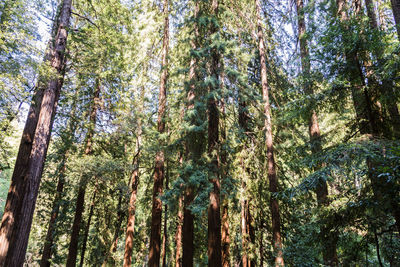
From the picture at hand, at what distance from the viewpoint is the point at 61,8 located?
9.16 metres

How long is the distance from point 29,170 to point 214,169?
226 inches

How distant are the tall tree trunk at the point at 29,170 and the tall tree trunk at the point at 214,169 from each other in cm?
520

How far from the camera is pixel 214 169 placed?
27.2ft

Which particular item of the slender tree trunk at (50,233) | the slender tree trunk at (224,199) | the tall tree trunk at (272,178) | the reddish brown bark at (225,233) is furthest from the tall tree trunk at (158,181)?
the slender tree trunk at (50,233)

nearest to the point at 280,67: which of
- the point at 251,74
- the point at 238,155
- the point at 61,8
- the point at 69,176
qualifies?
the point at 251,74

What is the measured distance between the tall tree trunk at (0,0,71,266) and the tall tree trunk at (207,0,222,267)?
205 inches

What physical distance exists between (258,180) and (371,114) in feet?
17.7

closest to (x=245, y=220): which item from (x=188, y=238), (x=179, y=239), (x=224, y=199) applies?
(x=224, y=199)

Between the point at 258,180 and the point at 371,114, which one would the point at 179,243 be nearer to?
the point at 258,180

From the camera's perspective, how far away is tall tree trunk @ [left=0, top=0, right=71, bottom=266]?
22.2 ft

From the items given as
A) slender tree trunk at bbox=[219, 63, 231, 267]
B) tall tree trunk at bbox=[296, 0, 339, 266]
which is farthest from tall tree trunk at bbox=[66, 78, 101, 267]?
tall tree trunk at bbox=[296, 0, 339, 266]

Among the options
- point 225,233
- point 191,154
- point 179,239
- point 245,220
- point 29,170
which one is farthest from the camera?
point 179,239

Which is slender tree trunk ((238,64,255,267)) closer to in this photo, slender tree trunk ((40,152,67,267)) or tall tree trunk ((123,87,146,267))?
tall tree trunk ((123,87,146,267))

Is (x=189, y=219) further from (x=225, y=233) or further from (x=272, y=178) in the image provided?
(x=272, y=178)
